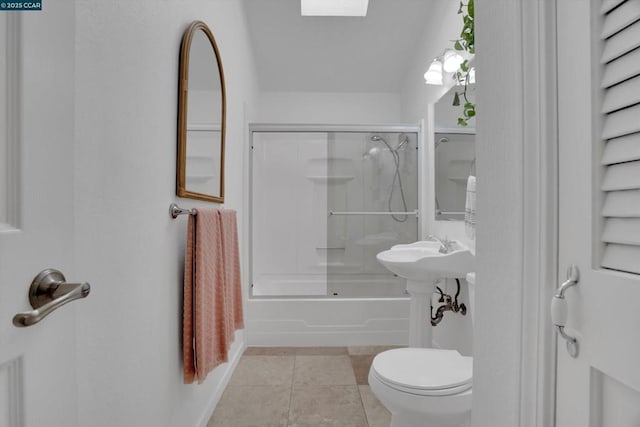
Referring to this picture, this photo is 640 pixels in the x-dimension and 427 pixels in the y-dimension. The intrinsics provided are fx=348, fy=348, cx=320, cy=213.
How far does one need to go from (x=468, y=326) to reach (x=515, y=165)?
5.01 feet

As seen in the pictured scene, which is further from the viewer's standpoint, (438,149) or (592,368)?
(438,149)

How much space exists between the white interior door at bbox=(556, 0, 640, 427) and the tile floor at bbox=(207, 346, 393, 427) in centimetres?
134

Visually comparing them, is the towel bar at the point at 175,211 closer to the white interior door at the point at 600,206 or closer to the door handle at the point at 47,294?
the door handle at the point at 47,294

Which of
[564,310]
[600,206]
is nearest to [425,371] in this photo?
[564,310]

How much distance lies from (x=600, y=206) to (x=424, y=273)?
125 cm

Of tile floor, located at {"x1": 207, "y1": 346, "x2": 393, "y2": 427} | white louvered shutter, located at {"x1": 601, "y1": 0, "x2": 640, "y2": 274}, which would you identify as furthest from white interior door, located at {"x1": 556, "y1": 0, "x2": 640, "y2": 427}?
tile floor, located at {"x1": 207, "y1": 346, "x2": 393, "y2": 427}

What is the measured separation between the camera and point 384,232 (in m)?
2.81

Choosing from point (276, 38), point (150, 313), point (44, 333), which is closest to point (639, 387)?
point (44, 333)

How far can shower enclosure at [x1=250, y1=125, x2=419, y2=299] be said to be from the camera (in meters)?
2.77

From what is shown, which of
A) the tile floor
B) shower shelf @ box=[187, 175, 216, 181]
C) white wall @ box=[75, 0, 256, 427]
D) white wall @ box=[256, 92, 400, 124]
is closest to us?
white wall @ box=[75, 0, 256, 427]

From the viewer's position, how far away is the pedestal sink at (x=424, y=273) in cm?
167

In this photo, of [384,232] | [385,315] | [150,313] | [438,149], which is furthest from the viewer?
[384,232]

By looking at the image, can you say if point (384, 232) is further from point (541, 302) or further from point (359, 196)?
point (541, 302)

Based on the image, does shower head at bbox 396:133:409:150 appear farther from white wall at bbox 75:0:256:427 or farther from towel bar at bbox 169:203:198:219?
towel bar at bbox 169:203:198:219
